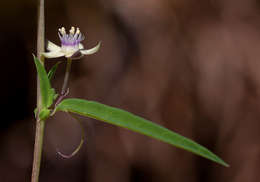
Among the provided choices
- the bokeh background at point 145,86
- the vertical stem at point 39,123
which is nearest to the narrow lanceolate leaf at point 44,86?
the vertical stem at point 39,123

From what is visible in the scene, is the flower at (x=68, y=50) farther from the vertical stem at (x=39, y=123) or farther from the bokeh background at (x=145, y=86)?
the bokeh background at (x=145, y=86)

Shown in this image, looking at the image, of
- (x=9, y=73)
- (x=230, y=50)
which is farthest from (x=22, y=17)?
(x=230, y=50)

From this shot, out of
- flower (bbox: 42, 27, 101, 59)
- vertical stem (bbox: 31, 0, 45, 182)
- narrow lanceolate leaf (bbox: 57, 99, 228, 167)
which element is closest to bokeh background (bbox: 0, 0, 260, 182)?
flower (bbox: 42, 27, 101, 59)

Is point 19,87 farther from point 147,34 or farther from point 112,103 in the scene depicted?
point 147,34

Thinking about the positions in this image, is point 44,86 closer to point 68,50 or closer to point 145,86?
point 68,50

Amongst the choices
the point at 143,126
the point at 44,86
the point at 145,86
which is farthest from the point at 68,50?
the point at 145,86

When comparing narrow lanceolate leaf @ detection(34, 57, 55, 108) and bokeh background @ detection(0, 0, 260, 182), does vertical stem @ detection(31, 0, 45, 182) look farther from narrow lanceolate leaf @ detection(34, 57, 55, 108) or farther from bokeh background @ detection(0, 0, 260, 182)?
bokeh background @ detection(0, 0, 260, 182)

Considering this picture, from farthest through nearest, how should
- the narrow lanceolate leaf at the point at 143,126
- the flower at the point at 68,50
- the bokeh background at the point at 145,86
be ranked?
the bokeh background at the point at 145,86 < the flower at the point at 68,50 < the narrow lanceolate leaf at the point at 143,126
